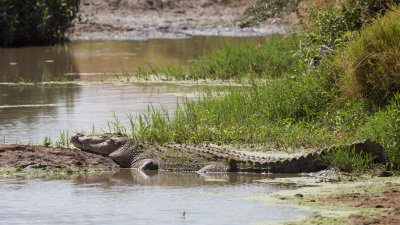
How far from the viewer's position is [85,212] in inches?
216

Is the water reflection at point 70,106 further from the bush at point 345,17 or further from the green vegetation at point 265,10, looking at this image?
the bush at point 345,17

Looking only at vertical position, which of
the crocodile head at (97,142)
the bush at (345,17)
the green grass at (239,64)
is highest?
the bush at (345,17)

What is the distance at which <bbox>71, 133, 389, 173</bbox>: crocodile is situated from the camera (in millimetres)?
6973

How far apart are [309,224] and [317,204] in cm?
58

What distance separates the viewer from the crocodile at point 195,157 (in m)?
6.97

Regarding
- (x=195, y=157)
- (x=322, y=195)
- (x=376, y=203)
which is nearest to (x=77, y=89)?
(x=195, y=157)

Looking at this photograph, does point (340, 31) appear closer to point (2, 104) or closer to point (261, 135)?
point (261, 135)

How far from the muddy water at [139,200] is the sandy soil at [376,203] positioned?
46 cm

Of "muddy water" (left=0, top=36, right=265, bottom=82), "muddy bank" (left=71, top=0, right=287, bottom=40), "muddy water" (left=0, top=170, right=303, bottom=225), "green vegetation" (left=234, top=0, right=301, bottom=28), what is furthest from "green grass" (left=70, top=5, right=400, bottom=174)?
"muddy bank" (left=71, top=0, right=287, bottom=40)

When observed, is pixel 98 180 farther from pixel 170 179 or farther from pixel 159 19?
pixel 159 19

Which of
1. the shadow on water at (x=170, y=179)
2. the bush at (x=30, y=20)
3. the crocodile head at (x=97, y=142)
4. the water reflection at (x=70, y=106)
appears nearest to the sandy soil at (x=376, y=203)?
the shadow on water at (x=170, y=179)

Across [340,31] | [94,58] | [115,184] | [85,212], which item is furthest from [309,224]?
[94,58]

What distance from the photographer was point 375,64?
8.35 meters

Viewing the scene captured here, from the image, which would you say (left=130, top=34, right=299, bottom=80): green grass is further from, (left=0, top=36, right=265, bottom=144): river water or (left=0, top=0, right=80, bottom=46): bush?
(left=0, top=0, right=80, bottom=46): bush
